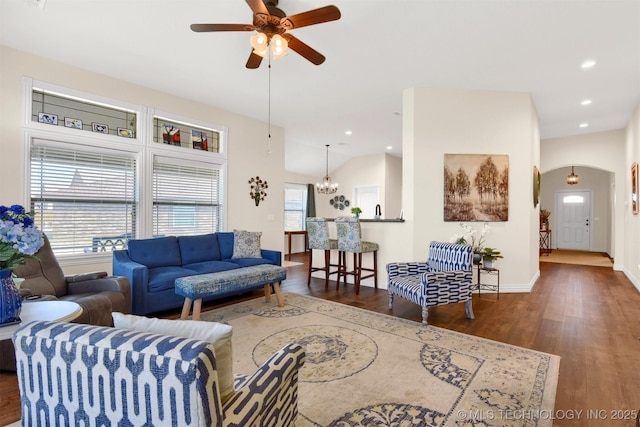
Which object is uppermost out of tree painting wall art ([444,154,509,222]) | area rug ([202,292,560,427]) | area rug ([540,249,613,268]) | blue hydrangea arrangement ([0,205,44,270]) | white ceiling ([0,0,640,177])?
white ceiling ([0,0,640,177])

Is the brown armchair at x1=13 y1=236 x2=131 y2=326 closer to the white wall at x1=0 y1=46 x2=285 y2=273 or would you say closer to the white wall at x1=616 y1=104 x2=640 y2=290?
the white wall at x1=0 y1=46 x2=285 y2=273

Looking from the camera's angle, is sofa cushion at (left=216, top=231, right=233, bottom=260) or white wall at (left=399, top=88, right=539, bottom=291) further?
sofa cushion at (left=216, top=231, right=233, bottom=260)

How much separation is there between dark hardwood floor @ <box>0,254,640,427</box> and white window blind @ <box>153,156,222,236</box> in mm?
1553

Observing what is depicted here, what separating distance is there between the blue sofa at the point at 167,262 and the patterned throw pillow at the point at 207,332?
2.44m

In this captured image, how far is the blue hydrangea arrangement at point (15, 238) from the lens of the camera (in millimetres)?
1566

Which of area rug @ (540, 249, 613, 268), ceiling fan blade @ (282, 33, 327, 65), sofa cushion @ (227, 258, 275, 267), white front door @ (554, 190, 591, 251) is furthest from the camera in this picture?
white front door @ (554, 190, 591, 251)

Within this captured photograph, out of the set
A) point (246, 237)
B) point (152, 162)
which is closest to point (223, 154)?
point (152, 162)

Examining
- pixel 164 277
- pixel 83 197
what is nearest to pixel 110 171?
pixel 83 197

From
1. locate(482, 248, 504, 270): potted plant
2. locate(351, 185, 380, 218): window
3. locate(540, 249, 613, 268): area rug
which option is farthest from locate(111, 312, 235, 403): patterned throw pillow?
locate(540, 249, 613, 268): area rug

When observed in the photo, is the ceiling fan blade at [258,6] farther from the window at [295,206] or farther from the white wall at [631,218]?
the window at [295,206]

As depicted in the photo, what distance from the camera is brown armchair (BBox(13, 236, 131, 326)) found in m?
2.64

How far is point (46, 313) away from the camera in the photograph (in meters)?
1.79

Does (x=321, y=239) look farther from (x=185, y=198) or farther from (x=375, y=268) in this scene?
(x=185, y=198)

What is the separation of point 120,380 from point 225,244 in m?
4.13
